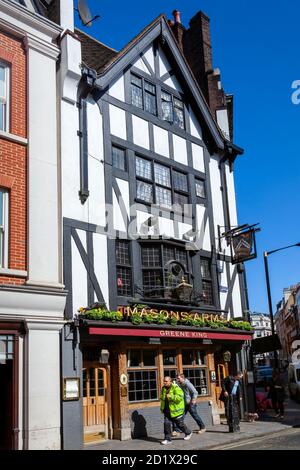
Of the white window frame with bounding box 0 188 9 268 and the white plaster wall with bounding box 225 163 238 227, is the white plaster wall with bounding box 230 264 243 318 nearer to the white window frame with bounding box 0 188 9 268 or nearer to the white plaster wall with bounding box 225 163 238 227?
the white plaster wall with bounding box 225 163 238 227

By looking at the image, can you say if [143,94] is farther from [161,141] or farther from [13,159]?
[13,159]

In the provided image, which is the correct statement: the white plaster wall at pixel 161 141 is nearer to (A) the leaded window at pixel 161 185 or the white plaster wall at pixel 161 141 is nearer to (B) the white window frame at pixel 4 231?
(A) the leaded window at pixel 161 185

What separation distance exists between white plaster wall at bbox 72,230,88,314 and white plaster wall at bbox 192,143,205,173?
6.89 meters

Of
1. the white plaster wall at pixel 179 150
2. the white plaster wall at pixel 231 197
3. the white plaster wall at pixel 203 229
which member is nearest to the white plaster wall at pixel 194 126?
the white plaster wall at pixel 179 150

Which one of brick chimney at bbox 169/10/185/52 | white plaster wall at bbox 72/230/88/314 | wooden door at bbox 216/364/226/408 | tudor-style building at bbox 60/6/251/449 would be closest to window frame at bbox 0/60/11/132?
tudor-style building at bbox 60/6/251/449

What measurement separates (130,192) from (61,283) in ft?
14.1

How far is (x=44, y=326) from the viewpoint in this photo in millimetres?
11625

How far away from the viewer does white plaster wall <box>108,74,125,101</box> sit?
15.9 metres

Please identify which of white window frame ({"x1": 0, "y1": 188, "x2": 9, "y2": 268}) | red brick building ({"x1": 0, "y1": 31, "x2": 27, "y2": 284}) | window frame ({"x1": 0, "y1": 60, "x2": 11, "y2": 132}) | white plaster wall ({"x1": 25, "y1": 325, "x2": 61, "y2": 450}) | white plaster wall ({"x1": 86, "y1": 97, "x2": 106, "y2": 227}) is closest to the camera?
white plaster wall ({"x1": 25, "y1": 325, "x2": 61, "y2": 450})

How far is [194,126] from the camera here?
19.1m

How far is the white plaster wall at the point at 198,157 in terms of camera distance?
18719mm

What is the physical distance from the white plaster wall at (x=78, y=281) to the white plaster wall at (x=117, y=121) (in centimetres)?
393
